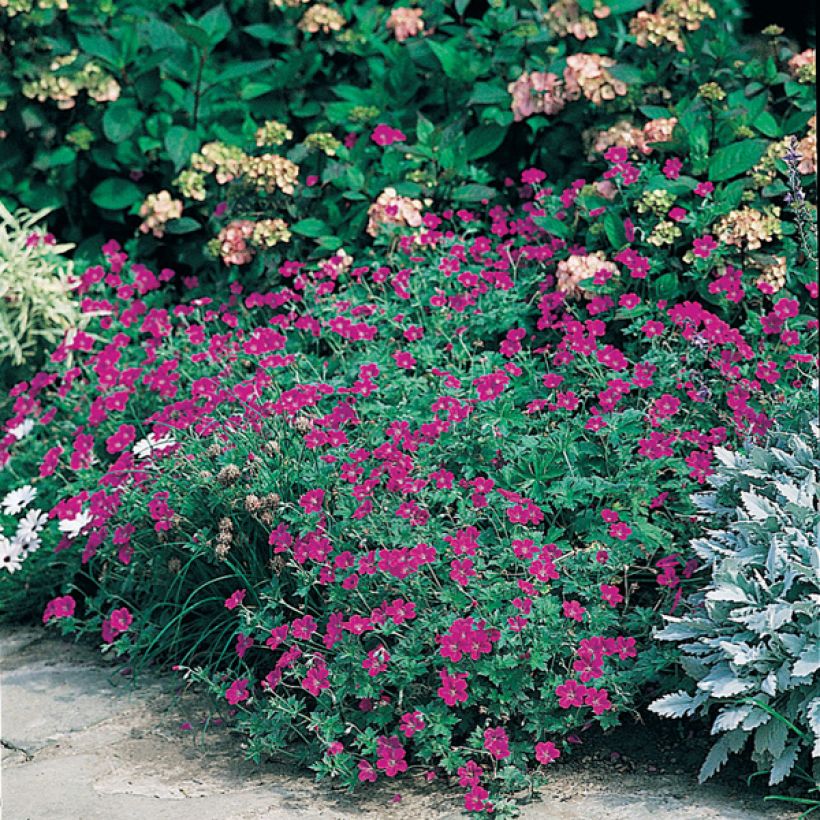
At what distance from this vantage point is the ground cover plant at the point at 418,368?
2.79 meters

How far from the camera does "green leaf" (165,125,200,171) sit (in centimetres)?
469

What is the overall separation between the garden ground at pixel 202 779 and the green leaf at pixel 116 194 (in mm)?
2309

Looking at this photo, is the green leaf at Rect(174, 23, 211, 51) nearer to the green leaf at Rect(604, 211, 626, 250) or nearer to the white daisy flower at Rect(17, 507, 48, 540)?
the green leaf at Rect(604, 211, 626, 250)

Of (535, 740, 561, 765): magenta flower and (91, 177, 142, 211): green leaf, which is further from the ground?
(91, 177, 142, 211): green leaf

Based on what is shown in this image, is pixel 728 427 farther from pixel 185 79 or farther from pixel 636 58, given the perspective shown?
pixel 185 79

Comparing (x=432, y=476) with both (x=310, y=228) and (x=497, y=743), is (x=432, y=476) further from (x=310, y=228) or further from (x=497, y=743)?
(x=310, y=228)

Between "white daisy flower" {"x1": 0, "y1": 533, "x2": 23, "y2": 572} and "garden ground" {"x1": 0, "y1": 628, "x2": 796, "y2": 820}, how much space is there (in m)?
0.48

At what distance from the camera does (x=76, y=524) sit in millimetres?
3461

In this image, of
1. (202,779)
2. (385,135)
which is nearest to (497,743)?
(202,779)

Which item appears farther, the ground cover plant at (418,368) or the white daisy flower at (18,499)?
the white daisy flower at (18,499)

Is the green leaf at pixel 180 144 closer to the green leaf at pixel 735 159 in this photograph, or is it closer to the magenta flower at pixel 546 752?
the green leaf at pixel 735 159

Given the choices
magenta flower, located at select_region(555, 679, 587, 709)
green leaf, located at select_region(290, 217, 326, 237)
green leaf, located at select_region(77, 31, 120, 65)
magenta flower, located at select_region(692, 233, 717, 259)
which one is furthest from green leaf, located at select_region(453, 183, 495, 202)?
magenta flower, located at select_region(555, 679, 587, 709)

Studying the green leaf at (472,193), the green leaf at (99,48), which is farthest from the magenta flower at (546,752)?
the green leaf at (99,48)

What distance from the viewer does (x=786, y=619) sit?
2.58 metres
